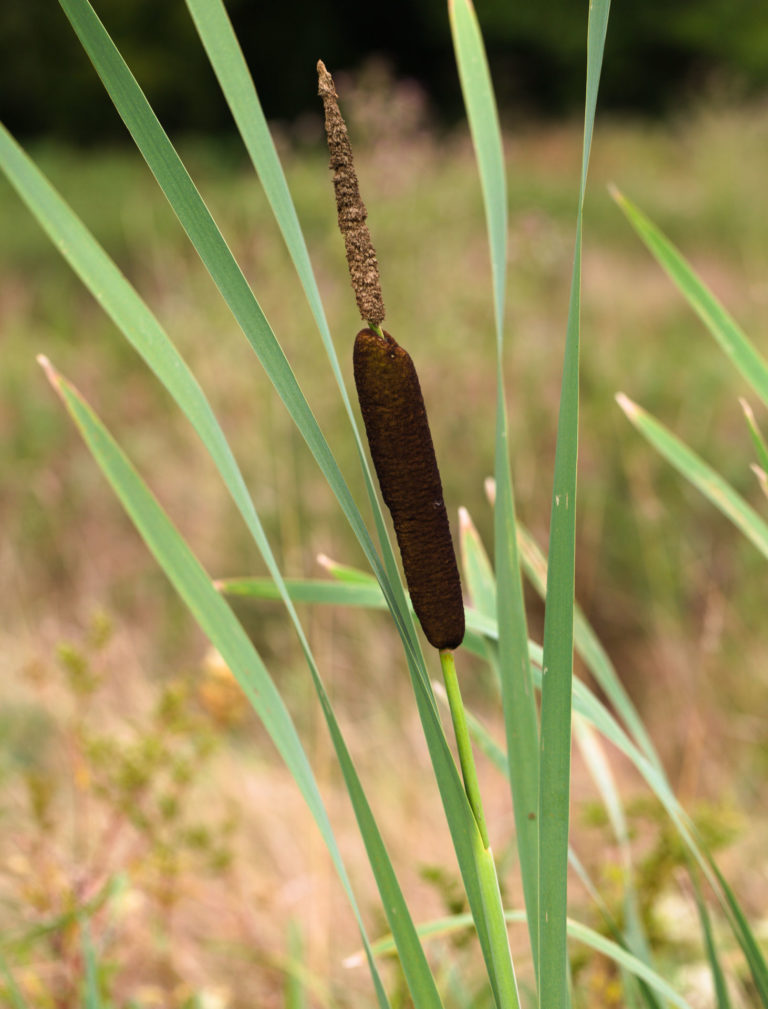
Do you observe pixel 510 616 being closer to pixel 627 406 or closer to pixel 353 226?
pixel 353 226

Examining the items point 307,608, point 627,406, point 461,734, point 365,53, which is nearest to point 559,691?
point 461,734

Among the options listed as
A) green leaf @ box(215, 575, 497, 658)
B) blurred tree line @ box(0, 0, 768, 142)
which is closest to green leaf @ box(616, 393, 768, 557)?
green leaf @ box(215, 575, 497, 658)

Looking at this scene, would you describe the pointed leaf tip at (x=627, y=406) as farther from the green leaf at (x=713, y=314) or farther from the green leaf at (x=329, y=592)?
the green leaf at (x=329, y=592)

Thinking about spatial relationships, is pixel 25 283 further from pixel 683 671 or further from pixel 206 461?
pixel 683 671

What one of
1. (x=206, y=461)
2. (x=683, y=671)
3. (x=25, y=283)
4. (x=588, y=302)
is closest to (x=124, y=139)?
(x=25, y=283)

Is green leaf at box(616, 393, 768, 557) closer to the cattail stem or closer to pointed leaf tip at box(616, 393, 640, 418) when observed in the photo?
pointed leaf tip at box(616, 393, 640, 418)

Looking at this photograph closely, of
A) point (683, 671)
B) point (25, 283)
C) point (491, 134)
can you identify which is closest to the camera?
point (491, 134)
